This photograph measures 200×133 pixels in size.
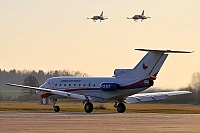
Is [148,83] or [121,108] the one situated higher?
[148,83]

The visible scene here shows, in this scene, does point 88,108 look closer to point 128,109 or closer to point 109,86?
point 109,86

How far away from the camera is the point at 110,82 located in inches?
2889

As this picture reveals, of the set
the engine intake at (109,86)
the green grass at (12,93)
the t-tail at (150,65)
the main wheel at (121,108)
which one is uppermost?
the green grass at (12,93)

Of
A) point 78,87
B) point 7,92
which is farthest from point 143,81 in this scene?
point 7,92

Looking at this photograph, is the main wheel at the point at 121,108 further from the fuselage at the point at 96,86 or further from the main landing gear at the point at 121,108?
the fuselage at the point at 96,86

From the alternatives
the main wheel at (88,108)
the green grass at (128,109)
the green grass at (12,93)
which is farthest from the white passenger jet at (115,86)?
the green grass at (12,93)

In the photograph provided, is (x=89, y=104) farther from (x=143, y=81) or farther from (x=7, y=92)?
(x=7, y=92)

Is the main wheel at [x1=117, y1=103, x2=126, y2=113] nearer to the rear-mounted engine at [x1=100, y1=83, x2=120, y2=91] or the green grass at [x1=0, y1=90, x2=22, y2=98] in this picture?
the rear-mounted engine at [x1=100, y1=83, x2=120, y2=91]

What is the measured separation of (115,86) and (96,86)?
306cm

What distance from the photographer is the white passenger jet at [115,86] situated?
71625 mm

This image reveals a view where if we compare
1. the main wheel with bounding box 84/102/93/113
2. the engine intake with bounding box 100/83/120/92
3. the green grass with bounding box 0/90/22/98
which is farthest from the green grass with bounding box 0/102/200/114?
the green grass with bounding box 0/90/22/98

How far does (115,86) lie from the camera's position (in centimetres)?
7250

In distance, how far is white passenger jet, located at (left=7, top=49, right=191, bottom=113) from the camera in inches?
2820

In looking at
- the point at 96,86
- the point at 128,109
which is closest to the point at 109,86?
the point at 96,86
